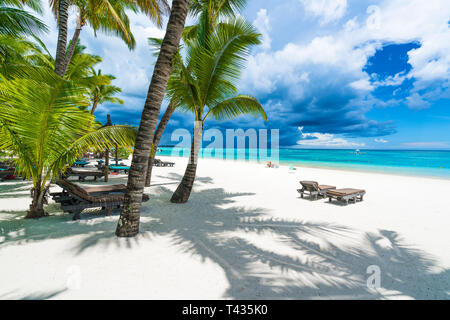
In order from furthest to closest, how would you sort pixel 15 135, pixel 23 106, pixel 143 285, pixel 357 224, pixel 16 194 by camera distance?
1. pixel 16 194
2. pixel 357 224
3. pixel 15 135
4. pixel 23 106
5. pixel 143 285

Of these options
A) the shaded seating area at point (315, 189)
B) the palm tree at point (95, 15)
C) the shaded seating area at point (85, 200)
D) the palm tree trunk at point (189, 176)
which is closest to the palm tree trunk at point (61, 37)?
the palm tree at point (95, 15)

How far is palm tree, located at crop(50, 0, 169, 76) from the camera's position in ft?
23.4

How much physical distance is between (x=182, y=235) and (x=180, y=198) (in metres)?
2.90

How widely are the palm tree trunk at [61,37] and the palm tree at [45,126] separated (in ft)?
11.9

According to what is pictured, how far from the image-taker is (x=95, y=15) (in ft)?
29.3

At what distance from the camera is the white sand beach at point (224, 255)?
2604mm

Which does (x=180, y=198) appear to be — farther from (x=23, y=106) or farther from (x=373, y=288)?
(x=373, y=288)

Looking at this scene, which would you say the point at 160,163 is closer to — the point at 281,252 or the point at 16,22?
the point at 16,22

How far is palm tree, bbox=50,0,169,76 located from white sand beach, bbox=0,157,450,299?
231 inches

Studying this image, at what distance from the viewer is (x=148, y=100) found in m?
3.92

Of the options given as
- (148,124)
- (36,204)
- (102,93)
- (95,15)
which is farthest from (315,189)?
(102,93)

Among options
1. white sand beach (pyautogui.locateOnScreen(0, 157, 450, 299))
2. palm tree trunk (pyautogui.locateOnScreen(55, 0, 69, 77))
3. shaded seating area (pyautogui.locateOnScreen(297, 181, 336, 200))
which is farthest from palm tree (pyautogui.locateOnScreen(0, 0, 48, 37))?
shaded seating area (pyautogui.locateOnScreen(297, 181, 336, 200))
